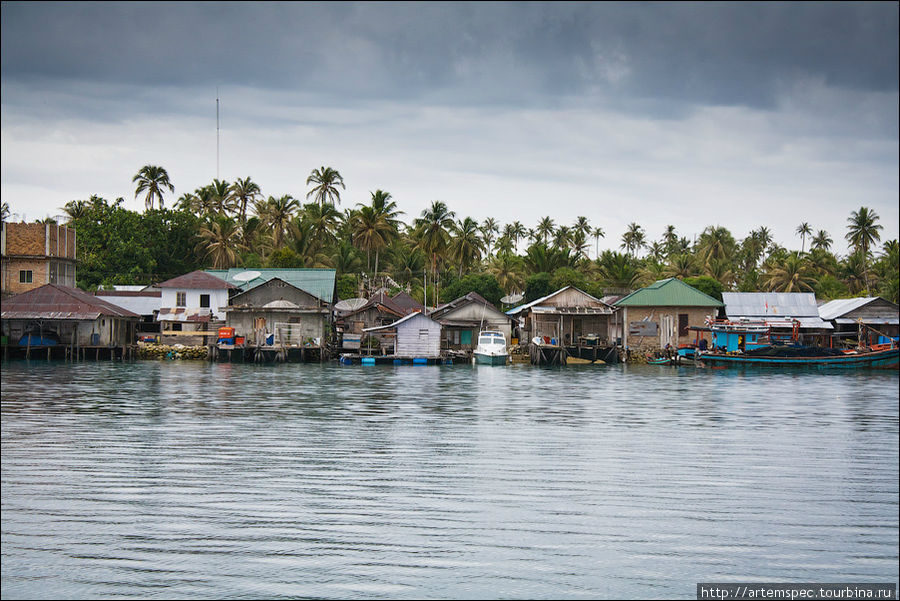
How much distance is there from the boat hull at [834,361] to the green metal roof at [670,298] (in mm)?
7147

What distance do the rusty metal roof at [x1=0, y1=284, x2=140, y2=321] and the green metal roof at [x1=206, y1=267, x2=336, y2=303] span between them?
10.2 meters

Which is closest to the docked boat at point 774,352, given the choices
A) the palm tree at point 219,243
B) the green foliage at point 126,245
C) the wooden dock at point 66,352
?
the wooden dock at point 66,352

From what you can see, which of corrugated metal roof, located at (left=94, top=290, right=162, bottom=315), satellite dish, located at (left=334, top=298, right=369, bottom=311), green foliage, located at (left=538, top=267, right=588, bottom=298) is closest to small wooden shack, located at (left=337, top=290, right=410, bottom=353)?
satellite dish, located at (left=334, top=298, right=369, bottom=311)

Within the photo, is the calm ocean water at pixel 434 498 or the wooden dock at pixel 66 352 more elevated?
the wooden dock at pixel 66 352

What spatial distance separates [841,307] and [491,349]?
29037mm

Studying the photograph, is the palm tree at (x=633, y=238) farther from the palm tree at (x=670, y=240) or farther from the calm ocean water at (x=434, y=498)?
the calm ocean water at (x=434, y=498)

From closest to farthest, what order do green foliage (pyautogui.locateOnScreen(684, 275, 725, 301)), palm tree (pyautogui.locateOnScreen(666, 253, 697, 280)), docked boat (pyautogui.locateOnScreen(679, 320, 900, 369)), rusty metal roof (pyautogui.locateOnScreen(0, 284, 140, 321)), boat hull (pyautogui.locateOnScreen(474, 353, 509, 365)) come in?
1. docked boat (pyautogui.locateOnScreen(679, 320, 900, 369))
2. rusty metal roof (pyautogui.locateOnScreen(0, 284, 140, 321))
3. boat hull (pyautogui.locateOnScreen(474, 353, 509, 365))
4. green foliage (pyautogui.locateOnScreen(684, 275, 725, 301))
5. palm tree (pyautogui.locateOnScreen(666, 253, 697, 280))

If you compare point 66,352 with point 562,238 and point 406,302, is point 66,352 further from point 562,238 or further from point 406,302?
point 562,238

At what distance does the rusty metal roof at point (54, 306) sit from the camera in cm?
5872

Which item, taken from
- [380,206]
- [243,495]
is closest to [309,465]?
[243,495]

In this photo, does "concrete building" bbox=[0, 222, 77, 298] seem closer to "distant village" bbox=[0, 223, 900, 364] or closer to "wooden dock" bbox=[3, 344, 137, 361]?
"distant village" bbox=[0, 223, 900, 364]

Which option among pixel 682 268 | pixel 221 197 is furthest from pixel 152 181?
pixel 682 268

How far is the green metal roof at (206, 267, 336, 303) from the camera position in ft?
219

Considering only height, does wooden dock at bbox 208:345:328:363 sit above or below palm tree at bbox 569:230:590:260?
below
